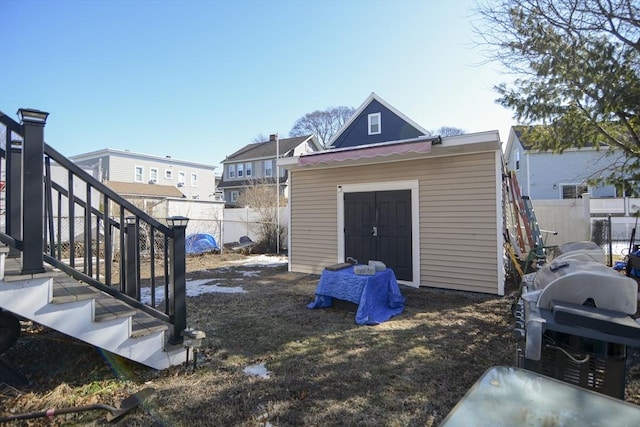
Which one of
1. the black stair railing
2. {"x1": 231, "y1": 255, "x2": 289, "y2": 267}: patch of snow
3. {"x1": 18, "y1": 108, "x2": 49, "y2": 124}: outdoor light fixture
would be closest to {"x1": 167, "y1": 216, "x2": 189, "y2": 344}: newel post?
the black stair railing

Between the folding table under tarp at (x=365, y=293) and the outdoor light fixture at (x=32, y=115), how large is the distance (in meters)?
3.73

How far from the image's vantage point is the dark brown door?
6.71 metres

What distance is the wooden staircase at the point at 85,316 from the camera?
216 cm

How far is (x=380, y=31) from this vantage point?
7.11 meters

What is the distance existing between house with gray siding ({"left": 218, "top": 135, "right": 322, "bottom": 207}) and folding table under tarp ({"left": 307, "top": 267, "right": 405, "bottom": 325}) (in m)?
20.7

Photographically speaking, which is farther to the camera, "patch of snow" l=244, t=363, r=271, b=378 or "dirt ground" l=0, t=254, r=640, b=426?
"patch of snow" l=244, t=363, r=271, b=378

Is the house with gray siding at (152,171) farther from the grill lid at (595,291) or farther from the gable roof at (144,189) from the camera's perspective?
the grill lid at (595,291)

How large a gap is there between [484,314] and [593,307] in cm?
279

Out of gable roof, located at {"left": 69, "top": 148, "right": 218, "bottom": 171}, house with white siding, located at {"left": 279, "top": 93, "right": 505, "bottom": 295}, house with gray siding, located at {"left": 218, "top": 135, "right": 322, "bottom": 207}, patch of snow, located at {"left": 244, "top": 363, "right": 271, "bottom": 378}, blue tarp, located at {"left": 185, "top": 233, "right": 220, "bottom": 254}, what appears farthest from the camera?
house with gray siding, located at {"left": 218, "top": 135, "right": 322, "bottom": 207}

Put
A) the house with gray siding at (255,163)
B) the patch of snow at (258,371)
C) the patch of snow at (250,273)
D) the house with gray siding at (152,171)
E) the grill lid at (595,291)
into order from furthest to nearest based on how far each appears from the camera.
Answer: the house with gray siding at (255,163), the house with gray siding at (152,171), the patch of snow at (250,273), the patch of snow at (258,371), the grill lid at (595,291)

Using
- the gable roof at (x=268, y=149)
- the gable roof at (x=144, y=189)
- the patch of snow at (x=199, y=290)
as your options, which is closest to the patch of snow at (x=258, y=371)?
the patch of snow at (x=199, y=290)

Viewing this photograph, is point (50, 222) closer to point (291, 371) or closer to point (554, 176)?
point (291, 371)

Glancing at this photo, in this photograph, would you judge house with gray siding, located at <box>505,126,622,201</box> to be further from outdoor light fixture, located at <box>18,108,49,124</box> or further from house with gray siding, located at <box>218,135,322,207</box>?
outdoor light fixture, located at <box>18,108,49,124</box>

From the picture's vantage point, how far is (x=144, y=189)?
23156 millimetres
